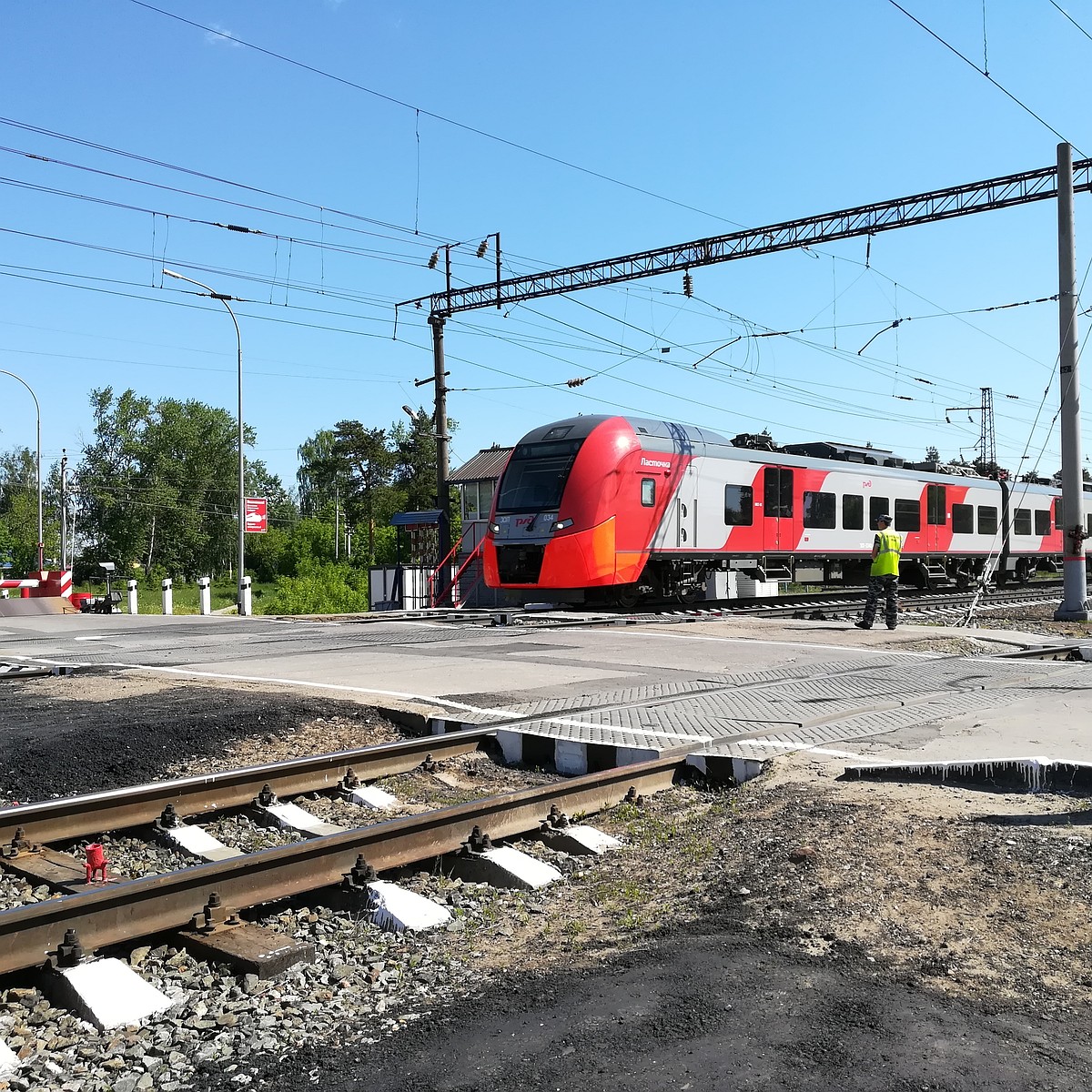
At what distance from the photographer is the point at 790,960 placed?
3486mm

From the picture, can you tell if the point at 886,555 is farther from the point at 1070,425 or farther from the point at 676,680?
the point at 676,680

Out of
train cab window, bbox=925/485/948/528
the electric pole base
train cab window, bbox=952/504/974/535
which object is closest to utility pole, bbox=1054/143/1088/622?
the electric pole base

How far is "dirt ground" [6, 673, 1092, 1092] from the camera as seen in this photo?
280 centimetres

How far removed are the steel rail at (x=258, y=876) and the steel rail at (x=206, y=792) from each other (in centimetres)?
118

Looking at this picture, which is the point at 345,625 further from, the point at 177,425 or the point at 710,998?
the point at 177,425

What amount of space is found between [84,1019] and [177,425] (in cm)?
9084

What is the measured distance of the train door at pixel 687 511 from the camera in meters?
21.2

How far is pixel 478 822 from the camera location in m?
5.17

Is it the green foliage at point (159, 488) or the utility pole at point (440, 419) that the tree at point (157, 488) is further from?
the utility pole at point (440, 419)

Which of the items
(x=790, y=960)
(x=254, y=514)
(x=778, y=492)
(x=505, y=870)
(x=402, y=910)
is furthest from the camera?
(x=254, y=514)

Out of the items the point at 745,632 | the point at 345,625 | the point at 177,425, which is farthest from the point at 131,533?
the point at 745,632

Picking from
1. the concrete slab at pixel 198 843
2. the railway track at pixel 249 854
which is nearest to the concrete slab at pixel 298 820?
the railway track at pixel 249 854

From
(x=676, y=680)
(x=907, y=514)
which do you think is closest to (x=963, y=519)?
(x=907, y=514)

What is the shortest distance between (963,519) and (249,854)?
29582 millimetres
